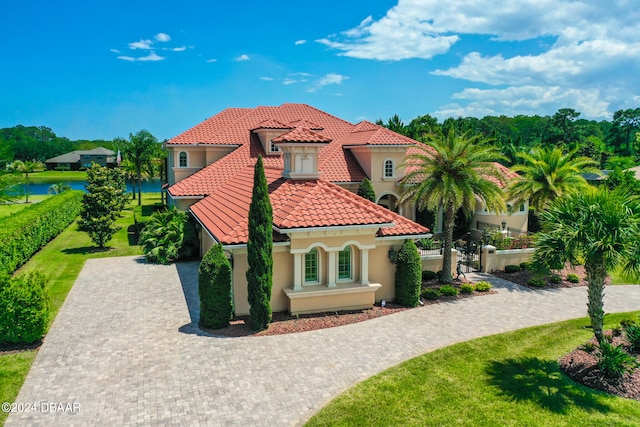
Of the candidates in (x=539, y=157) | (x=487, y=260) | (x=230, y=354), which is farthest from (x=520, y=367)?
(x=539, y=157)

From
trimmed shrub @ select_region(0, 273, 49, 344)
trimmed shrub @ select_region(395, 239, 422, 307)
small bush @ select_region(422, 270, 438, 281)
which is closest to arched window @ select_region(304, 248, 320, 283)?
trimmed shrub @ select_region(395, 239, 422, 307)

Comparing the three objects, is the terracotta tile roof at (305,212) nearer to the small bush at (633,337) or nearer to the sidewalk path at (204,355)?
the sidewalk path at (204,355)

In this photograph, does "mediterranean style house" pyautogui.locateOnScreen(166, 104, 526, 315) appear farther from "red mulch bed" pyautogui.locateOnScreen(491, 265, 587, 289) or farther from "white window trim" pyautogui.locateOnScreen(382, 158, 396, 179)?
"white window trim" pyautogui.locateOnScreen(382, 158, 396, 179)

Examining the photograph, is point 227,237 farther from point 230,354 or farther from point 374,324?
point 374,324

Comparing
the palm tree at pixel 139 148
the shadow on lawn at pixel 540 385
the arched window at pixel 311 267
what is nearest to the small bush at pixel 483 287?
the shadow on lawn at pixel 540 385

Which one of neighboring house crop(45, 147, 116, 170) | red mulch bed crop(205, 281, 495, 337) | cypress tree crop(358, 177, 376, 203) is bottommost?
red mulch bed crop(205, 281, 495, 337)

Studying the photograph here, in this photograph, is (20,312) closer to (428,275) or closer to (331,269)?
(331,269)

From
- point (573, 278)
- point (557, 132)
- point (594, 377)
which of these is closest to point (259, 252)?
point (594, 377)
